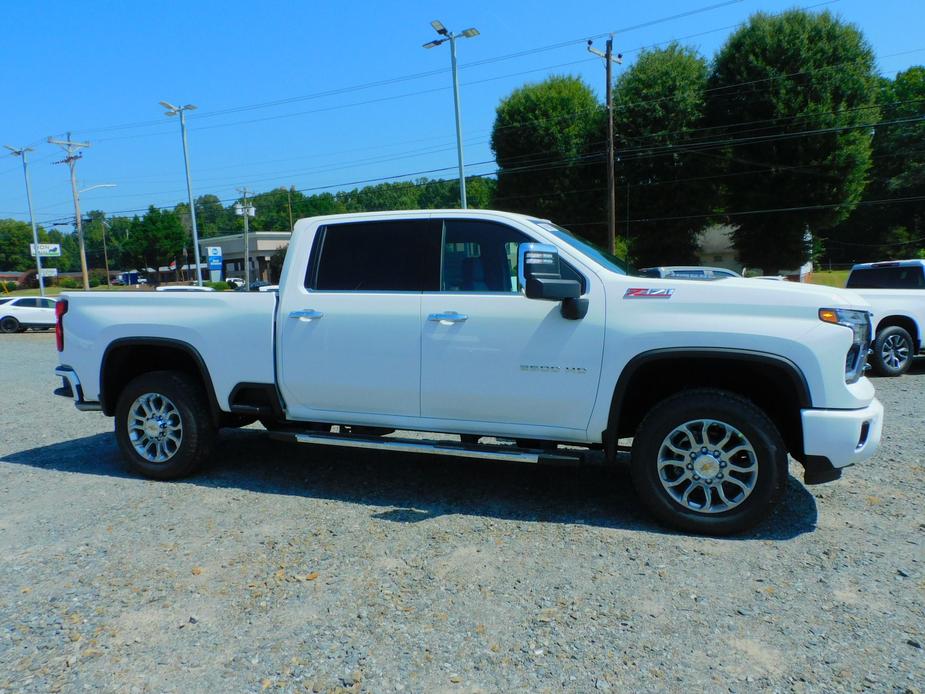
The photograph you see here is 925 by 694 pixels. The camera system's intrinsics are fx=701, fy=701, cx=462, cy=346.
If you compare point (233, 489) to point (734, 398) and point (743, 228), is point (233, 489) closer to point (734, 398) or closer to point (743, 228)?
point (734, 398)

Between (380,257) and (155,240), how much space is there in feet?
288

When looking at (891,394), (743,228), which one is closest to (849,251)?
(743,228)

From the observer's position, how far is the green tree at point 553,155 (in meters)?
35.9

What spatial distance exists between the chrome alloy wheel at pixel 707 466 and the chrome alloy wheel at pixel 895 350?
8156 mm

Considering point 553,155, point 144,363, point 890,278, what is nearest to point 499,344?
point 144,363

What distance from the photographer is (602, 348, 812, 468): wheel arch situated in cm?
403

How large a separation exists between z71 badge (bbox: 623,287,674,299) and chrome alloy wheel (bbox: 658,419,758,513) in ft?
2.52

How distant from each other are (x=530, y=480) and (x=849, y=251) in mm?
59181

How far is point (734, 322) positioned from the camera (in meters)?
4.06

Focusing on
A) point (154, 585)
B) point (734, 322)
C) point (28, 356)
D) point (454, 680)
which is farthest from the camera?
point (28, 356)

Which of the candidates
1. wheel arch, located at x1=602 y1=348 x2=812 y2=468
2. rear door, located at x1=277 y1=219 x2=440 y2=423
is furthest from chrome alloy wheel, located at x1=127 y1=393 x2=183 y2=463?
wheel arch, located at x1=602 y1=348 x2=812 y2=468

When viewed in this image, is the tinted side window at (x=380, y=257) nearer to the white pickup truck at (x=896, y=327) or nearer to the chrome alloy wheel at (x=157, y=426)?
the chrome alloy wheel at (x=157, y=426)

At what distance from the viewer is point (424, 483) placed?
17.6ft

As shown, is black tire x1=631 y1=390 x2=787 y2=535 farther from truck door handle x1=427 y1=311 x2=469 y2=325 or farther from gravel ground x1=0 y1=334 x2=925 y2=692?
truck door handle x1=427 y1=311 x2=469 y2=325
